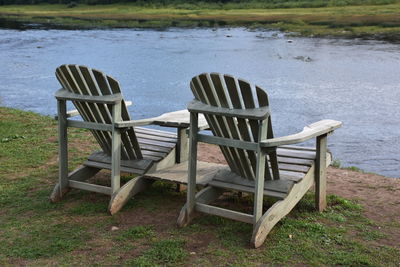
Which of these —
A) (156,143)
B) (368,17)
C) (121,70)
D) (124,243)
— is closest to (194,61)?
(121,70)

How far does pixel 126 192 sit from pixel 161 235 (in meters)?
0.91

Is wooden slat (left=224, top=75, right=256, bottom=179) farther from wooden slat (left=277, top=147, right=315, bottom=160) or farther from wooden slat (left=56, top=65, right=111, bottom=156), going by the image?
wooden slat (left=56, top=65, right=111, bottom=156)

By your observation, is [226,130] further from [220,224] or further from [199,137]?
[220,224]

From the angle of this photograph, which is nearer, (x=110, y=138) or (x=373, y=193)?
(x=110, y=138)

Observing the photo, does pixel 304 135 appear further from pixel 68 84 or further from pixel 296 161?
pixel 68 84

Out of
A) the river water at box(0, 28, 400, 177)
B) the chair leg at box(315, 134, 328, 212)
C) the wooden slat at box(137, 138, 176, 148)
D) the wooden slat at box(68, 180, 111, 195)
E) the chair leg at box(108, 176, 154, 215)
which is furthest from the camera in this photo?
the river water at box(0, 28, 400, 177)

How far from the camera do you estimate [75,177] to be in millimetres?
6715

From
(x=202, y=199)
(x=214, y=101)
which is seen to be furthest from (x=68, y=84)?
(x=202, y=199)

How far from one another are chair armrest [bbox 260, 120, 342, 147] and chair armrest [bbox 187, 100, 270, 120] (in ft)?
0.82

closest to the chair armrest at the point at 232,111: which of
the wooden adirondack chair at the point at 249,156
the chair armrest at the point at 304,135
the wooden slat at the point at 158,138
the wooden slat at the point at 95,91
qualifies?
the wooden adirondack chair at the point at 249,156

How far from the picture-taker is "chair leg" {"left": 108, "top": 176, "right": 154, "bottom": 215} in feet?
19.7

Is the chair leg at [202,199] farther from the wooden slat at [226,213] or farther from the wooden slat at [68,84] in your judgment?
the wooden slat at [68,84]

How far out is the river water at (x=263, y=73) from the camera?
1359cm

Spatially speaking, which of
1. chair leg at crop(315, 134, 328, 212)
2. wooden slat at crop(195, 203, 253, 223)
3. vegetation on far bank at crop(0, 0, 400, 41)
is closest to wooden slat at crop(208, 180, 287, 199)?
wooden slat at crop(195, 203, 253, 223)
